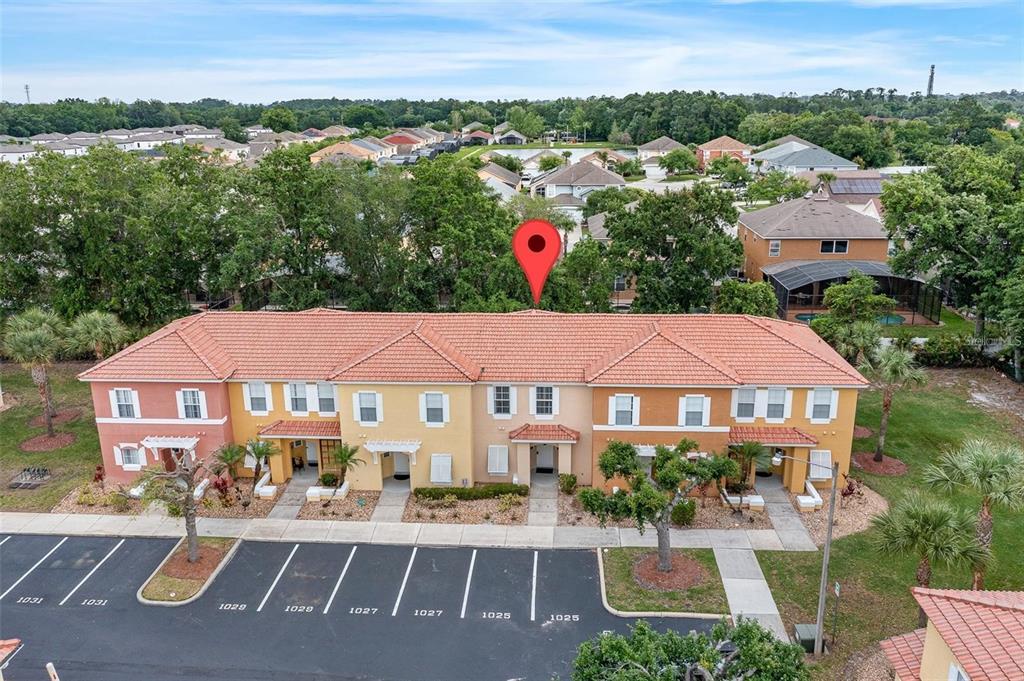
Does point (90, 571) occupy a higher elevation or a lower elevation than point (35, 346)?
lower

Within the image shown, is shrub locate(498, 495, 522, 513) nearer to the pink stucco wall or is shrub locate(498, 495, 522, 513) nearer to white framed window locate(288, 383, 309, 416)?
white framed window locate(288, 383, 309, 416)

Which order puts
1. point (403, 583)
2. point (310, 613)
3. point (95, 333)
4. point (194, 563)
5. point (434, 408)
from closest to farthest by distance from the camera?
1. point (310, 613)
2. point (403, 583)
3. point (194, 563)
4. point (434, 408)
5. point (95, 333)

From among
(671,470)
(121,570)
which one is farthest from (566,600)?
(121,570)

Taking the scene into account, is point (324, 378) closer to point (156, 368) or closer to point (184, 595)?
point (156, 368)

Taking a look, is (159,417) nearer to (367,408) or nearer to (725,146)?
(367,408)

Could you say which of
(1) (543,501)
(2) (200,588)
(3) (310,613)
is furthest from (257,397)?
(1) (543,501)

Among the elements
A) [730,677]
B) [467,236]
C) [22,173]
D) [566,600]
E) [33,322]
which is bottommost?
[566,600]

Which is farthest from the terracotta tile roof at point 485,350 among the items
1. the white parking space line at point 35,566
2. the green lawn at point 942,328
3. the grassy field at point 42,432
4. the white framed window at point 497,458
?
the green lawn at point 942,328
